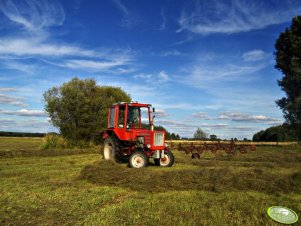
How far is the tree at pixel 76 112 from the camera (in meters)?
31.3

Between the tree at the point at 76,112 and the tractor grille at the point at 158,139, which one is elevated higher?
the tree at the point at 76,112

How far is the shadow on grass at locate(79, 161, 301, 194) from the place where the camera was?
9266mm

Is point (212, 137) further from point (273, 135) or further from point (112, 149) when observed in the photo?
point (112, 149)

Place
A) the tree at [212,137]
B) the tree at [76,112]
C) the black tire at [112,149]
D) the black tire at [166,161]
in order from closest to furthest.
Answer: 1. the black tire at [112,149]
2. the black tire at [166,161]
3. the tree at [76,112]
4. the tree at [212,137]

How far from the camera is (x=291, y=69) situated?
31547 mm

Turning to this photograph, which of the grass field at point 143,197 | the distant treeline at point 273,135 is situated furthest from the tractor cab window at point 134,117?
the distant treeline at point 273,135

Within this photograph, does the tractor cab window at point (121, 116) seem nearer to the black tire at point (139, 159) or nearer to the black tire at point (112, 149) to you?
the black tire at point (112, 149)

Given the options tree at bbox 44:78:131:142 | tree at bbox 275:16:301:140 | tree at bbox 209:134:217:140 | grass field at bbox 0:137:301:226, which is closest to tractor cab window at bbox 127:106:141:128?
grass field at bbox 0:137:301:226

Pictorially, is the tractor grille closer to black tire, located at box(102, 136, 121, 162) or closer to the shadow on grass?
black tire, located at box(102, 136, 121, 162)

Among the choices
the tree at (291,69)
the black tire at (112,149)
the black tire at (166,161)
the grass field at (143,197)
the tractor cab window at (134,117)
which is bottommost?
the grass field at (143,197)

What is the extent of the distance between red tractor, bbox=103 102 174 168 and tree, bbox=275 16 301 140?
64.5ft

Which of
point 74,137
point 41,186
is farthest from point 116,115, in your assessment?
point 74,137

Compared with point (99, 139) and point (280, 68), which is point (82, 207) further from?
point (280, 68)

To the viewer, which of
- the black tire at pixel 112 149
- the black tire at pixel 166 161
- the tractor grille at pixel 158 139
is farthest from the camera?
the black tire at pixel 166 161
